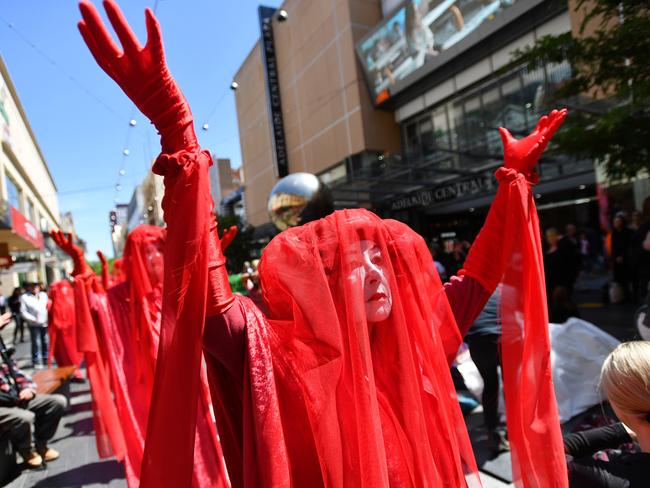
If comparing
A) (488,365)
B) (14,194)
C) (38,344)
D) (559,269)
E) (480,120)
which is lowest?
(38,344)

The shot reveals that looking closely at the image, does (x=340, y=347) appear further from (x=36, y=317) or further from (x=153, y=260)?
(x=36, y=317)

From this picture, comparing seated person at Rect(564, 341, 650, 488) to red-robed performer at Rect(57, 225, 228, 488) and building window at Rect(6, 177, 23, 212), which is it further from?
building window at Rect(6, 177, 23, 212)

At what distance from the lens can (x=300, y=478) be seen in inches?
46.9

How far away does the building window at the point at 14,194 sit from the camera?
19120 mm

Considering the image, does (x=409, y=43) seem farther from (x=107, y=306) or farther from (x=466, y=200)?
(x=107, y=306)

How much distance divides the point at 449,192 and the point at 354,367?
12124mm

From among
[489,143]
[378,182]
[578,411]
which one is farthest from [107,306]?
[489,143]

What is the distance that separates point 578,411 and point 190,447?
3.44 meters

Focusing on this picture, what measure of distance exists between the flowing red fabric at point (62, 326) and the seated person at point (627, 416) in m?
6.03

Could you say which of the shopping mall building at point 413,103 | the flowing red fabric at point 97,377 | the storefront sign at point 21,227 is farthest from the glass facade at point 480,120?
the storefront sign at point 21,227

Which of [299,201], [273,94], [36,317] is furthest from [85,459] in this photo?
[273,94]

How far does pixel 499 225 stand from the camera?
1665 millimetres

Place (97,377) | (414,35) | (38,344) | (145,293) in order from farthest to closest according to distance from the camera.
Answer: (414,35) < (38,344) < (97,377) < (145,293)

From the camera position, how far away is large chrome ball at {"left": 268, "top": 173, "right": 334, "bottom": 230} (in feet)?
14.8
